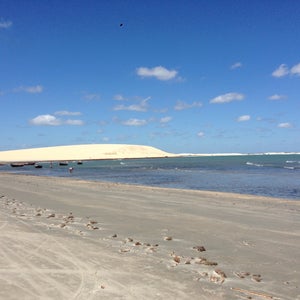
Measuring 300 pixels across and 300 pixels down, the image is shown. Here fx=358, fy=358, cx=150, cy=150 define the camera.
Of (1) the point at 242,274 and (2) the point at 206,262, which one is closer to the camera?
(1) the point at 242,274

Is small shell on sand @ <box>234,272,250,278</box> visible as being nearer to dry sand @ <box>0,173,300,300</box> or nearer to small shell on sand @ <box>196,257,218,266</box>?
dry sand @ <box>0,173,300,300</box>

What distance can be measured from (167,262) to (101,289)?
1.93 m

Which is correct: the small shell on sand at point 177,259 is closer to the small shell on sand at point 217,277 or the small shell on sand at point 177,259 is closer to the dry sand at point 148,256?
the dry sand at point 148,256

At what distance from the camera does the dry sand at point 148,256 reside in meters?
5.80

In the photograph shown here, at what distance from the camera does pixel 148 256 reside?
306 inches

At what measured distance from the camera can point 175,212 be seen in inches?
593

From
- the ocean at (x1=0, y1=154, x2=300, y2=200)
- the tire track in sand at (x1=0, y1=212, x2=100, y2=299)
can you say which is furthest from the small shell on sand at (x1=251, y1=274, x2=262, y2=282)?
the ocean at (x1=0, y1=154, x2=300, y2=200)

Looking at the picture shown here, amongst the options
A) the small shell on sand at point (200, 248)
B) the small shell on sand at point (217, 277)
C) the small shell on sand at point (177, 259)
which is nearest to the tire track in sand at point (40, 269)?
the small shell on sand at point (177, 259)

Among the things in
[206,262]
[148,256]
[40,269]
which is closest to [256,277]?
[206,262]

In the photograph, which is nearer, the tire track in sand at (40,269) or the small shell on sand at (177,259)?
the tire track in sand at (40,269)

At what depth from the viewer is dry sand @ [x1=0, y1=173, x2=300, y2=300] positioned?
5.80 m

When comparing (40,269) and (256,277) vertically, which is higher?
(40,269)

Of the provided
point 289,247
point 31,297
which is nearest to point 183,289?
point 31,297

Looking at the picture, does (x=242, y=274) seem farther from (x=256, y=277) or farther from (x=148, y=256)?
(x=148, y=256)
